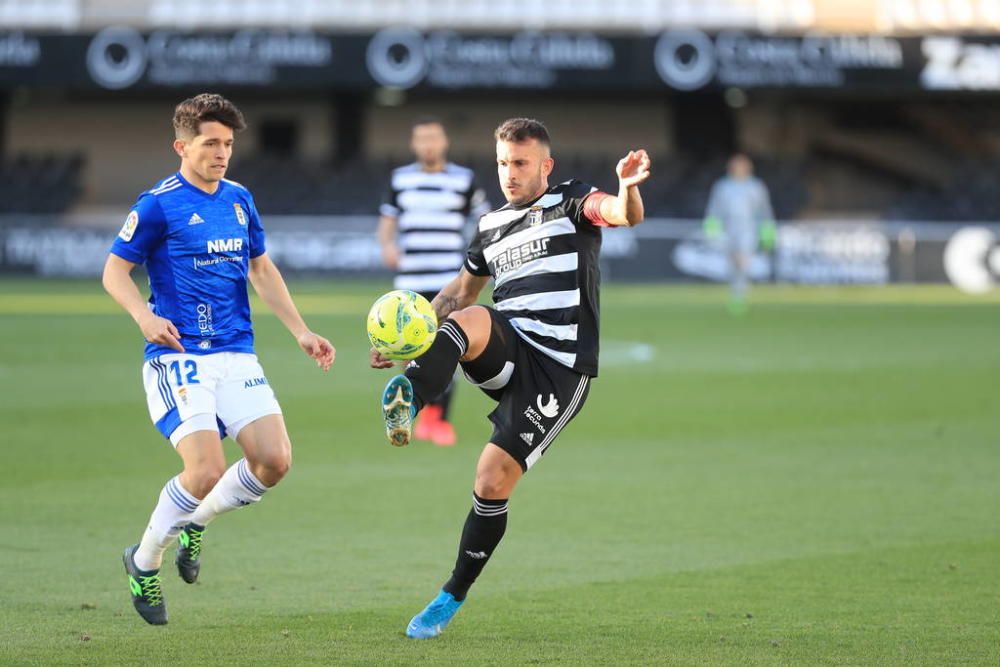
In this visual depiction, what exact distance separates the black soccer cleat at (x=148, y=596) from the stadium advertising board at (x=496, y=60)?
3003cm

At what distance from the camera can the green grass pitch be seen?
6.08 meters

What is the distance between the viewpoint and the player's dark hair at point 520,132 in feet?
21.1

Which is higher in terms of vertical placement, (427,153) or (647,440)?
(427,153)

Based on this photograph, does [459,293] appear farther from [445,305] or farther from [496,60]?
Answer: [496,60]

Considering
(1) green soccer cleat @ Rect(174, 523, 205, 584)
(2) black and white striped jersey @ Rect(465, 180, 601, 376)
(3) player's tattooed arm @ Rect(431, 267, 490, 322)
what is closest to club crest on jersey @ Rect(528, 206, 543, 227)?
(2) black and white striped jersey @ Rect(465, 180, 601, 376)

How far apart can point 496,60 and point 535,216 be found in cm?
2981

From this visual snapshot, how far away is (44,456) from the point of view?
1104 centimetres

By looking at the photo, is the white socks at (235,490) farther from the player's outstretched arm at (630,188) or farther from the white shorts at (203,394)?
the player's outstretched arm at (630,188)

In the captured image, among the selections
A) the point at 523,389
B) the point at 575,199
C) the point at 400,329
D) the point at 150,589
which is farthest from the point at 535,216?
the point at 150,589

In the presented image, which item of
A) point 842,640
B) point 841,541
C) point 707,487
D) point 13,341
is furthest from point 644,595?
point 13,341

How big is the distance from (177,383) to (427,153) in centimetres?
591

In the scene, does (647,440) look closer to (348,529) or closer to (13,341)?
(348,529)

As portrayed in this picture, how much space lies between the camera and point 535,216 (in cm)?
652

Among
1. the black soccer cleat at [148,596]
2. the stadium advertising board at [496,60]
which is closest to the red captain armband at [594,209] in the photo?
the black soccer cleat at [148,596]
